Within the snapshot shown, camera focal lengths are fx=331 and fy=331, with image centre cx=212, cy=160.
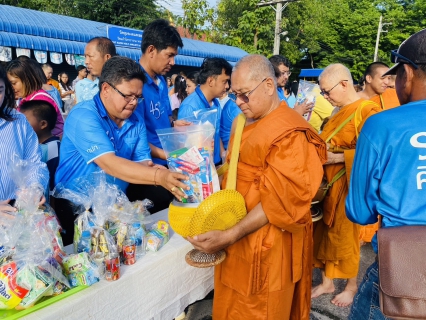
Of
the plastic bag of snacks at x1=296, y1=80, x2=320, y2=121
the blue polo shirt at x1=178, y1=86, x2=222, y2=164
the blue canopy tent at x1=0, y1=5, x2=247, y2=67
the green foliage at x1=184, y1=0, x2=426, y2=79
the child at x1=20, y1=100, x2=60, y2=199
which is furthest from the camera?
the green foliage at x1=184, y1=0, x2=426, y2=79

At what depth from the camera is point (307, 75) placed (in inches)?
1069

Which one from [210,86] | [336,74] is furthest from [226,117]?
[336,74]

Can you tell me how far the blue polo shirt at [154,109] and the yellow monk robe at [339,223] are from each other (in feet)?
4.79

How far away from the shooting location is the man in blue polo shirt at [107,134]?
187cm

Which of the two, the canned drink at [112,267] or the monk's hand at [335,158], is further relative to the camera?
the monk's hand at [335,158]

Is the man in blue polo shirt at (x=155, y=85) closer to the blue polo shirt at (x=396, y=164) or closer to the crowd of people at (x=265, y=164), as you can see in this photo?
the crowd of people at (x=265, y=164)

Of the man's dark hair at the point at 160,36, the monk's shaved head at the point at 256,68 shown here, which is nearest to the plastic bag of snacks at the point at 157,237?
the monk's shaved head at the point at 256,68

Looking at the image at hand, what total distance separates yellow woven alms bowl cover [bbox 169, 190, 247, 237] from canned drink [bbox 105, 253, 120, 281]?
1.06 ft

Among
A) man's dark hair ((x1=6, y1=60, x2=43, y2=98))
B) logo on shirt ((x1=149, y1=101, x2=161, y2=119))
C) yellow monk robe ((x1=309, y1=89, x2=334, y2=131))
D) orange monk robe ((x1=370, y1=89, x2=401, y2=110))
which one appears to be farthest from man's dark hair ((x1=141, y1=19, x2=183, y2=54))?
yellow monk robe ((x1=309, y1=89, x2=334, y2=131))

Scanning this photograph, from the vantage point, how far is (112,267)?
1.58 meters

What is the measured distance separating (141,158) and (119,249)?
77 cm

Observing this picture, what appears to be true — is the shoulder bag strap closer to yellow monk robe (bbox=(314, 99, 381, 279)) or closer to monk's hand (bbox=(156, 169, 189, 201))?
monk's hand (bbox=(156, 169, 189, 201))

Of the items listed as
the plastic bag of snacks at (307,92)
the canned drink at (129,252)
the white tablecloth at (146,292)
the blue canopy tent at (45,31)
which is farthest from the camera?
the blue canopy tent at (45,31)

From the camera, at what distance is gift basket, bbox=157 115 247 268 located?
4.97 ft
